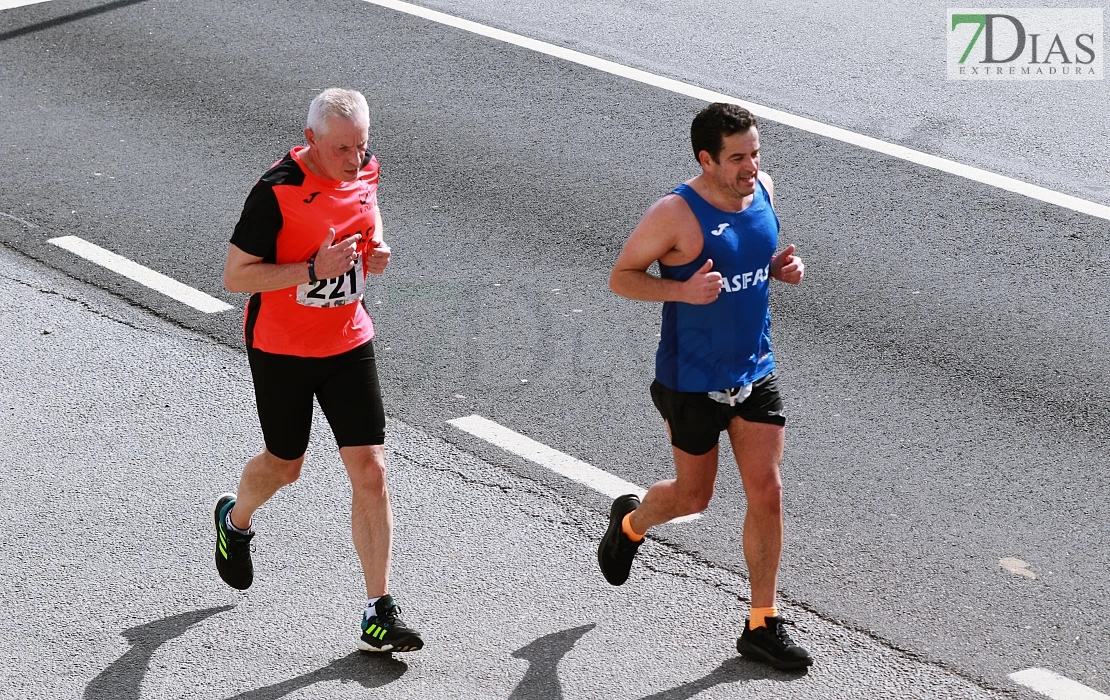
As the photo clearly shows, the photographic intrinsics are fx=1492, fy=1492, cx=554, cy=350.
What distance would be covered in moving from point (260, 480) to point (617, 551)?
1455 millimetres

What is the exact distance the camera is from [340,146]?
539 centimetres

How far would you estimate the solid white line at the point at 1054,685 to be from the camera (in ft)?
17.5

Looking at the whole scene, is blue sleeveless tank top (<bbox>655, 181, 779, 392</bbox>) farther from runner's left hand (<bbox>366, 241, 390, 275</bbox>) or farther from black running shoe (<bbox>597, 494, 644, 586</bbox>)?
runner's left hand (<bbox>366, 241, 390, 275</bbox>)

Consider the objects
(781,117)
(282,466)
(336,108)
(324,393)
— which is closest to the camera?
(336,108)

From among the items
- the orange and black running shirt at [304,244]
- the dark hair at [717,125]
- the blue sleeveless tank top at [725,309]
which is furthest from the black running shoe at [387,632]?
the dark hair at [717,125]

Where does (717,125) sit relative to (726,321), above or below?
above

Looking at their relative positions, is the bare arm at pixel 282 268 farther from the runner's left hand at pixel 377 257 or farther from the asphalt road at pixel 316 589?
the asphalt road at pixel 316 589

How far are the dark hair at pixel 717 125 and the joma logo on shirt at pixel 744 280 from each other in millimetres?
446

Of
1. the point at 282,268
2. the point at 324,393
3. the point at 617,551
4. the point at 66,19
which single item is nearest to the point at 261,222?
the point at 282,268

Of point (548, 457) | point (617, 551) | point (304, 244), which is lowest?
point (548, 457)

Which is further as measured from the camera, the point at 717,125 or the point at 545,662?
the point at 545,662

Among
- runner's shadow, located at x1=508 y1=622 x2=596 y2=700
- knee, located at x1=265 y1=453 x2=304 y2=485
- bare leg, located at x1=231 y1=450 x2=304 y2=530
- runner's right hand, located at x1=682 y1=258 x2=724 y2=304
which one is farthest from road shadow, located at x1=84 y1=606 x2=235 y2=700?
runner's right hand, located at x1=682 y1=258 x2=724 y2=304

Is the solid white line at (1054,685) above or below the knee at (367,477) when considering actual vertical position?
below

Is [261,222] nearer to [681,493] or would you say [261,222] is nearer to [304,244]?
[304,244]
